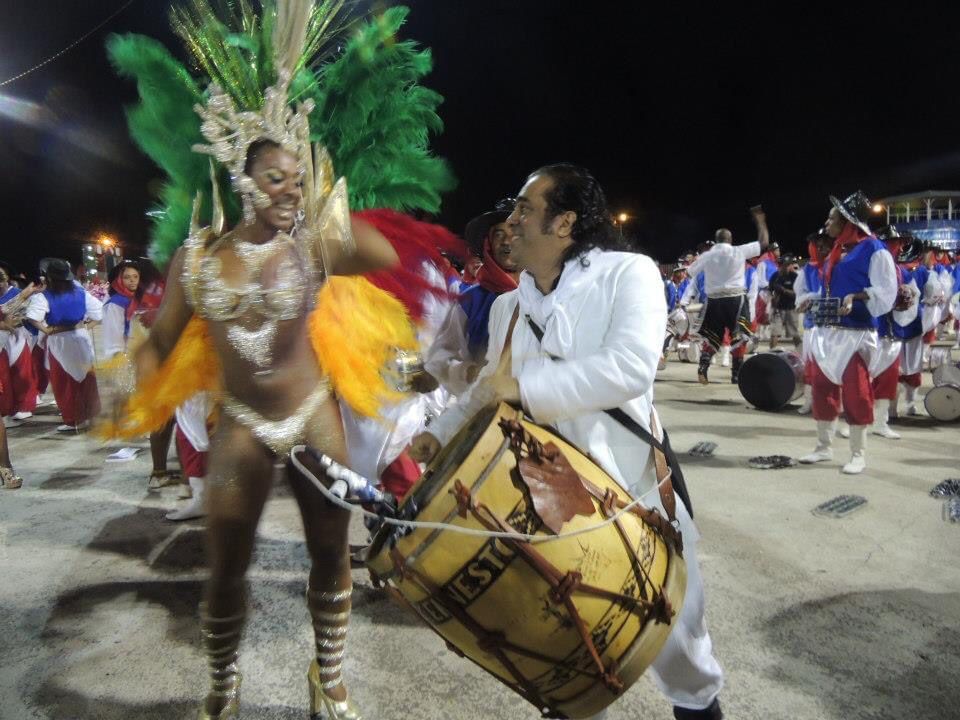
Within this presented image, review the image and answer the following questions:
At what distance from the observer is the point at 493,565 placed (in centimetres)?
141

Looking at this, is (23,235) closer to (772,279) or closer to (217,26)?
(772,279)

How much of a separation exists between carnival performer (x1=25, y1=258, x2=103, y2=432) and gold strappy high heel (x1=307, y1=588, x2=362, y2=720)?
652 cm

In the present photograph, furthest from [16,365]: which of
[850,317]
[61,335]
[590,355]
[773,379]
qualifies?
[850,317]

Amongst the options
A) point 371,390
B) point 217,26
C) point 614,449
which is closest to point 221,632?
point 371,390

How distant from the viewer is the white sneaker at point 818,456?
544 centimetres

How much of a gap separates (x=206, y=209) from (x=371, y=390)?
2.90 ft

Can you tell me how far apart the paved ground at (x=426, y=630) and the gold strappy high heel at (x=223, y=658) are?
180 millimetres

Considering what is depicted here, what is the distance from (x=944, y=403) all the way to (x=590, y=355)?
22.9 ft

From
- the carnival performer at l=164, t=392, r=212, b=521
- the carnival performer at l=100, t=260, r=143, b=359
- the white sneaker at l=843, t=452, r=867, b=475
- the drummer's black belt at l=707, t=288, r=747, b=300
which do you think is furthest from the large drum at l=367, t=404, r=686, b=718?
the drummer's black belt at l=707, t=288, r=747, b=300

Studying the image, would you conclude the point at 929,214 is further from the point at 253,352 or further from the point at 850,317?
the point at 253,352

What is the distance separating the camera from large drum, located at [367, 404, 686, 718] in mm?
1412

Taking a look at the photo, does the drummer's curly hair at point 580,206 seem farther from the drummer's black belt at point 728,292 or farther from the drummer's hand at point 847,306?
the drummer's black belt at point 728,292

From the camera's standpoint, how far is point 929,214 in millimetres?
33312

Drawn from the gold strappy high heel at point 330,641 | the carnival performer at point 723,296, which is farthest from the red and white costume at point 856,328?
the gold strappy high heel at point 330,641
